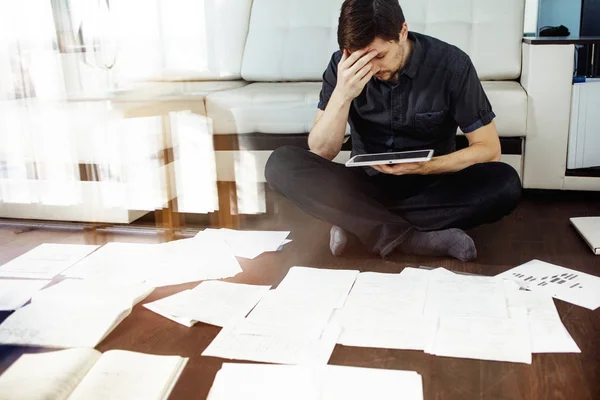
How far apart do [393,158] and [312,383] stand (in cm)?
62

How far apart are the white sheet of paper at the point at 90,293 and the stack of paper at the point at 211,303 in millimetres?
55

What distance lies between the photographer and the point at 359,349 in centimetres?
107

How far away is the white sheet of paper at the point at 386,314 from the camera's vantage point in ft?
3.58

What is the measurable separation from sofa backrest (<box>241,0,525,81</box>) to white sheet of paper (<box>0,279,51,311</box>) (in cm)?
118

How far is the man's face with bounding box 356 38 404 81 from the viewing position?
1402 millimetres

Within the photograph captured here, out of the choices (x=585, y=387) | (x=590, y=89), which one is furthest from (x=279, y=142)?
(x=585, y=387)

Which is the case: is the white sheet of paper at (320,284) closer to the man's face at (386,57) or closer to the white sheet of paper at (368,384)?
the white sheet of paper at (368,384)

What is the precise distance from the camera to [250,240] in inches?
66.5

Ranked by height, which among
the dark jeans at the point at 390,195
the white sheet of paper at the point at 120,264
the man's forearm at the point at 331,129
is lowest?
the white sheet of paper at the point at 120,264

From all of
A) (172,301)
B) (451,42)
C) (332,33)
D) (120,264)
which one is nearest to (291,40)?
(332,33)

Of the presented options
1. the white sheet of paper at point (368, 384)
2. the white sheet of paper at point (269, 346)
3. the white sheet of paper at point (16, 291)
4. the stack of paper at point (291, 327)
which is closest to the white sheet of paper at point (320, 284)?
the stack of paper at point (291, 327)

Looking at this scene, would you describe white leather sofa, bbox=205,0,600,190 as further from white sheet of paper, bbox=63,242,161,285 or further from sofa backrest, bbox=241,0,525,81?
A: white sheet of paper, bbox=63,242,161,285

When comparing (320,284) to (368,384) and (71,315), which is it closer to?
(368,384)

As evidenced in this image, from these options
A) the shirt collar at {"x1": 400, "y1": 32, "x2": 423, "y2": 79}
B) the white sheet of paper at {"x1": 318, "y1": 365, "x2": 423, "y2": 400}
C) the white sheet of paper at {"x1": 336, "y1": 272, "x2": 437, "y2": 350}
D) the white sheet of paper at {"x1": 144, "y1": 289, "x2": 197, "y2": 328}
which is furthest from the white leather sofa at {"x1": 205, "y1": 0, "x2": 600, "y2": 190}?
the white sheet of paper at {"x1": 318, "y1": 365, "x2": 423, "y2": 400}
